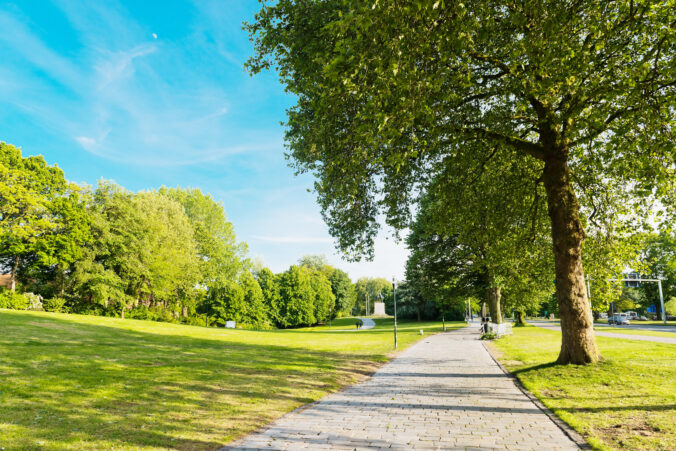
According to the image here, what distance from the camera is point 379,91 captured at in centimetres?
611

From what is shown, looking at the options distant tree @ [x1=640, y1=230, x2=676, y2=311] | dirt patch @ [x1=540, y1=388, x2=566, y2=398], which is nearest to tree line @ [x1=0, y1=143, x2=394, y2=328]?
dirt patch @ [x1=540, y1=388, x2=566, y2=398]

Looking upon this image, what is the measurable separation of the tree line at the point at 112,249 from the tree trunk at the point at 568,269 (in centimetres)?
3702

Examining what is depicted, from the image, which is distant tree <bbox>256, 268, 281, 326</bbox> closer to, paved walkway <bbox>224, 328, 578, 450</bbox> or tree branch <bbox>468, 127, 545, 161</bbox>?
paved walkway <bbox>224, 328, 578, 450</bbox>

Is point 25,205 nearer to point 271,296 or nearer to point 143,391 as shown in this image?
point 143,391

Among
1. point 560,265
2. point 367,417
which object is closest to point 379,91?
point 367,417

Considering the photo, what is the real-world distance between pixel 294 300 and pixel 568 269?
182ft

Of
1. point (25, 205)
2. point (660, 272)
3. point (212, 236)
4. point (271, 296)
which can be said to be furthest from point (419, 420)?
point (660, 272)

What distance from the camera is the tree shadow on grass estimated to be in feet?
18.6

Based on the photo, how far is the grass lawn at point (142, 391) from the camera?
557 cm

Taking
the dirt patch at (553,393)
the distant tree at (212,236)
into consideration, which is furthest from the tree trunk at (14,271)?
the dirt patch at (553,393)

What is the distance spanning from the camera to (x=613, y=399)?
305 inches

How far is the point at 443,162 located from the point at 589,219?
19.2 ft

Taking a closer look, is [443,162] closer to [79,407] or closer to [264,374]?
[264,374]

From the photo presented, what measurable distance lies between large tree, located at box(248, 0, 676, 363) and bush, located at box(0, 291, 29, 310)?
32.5 metres
